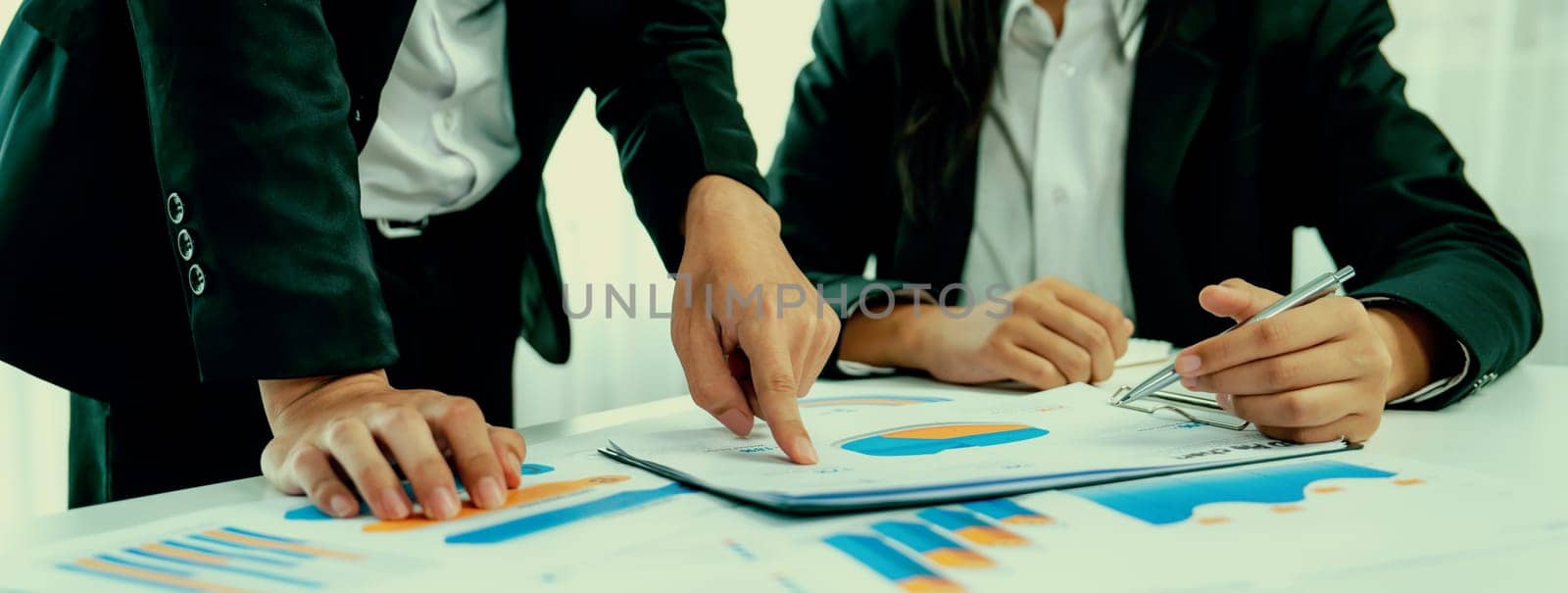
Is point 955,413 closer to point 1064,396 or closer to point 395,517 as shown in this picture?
point 1064,396

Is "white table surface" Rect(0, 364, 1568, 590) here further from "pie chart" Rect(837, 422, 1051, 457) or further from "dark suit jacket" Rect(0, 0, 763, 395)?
"pie chart" Rect(837, 422, 1051, 457)

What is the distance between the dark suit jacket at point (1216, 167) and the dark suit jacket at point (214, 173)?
1.04 feet

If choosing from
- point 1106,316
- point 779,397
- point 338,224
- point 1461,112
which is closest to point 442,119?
point 338,224

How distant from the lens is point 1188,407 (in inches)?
28.0

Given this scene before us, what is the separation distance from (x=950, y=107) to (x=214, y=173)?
2.78 ft

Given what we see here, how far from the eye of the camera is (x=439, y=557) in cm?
42

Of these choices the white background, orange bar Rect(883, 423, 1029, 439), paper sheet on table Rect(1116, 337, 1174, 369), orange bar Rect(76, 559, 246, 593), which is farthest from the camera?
the white background

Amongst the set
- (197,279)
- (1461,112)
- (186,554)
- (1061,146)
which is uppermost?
(1461,112)

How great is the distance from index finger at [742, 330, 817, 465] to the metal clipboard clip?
0.25 metres

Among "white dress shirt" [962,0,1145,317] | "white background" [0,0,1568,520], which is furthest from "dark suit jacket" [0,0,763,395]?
"white background" [0,0,1568,520]

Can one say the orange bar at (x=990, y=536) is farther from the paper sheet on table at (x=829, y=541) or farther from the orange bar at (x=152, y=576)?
the orange bar at (x=152, y=576)

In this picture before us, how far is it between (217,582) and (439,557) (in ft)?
0.26

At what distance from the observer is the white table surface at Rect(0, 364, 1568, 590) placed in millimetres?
396

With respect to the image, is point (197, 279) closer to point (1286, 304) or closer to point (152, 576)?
point (152, 576)
